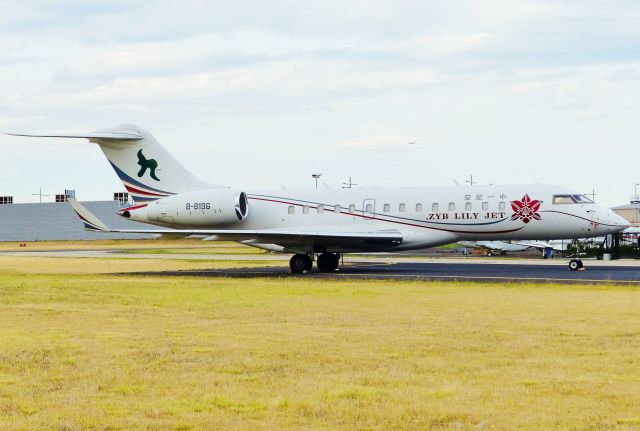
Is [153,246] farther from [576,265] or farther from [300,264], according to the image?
[576,265]

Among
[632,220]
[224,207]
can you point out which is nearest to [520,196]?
[224,207]

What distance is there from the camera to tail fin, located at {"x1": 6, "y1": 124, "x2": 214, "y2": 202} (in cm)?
3725

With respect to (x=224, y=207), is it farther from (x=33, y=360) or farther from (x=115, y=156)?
(x=33, y=360)

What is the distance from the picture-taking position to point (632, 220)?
326ft

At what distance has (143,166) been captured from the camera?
37.4 meters

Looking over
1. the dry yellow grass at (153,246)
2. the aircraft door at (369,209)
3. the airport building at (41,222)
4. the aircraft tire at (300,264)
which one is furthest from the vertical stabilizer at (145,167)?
the airport building at (41,222)

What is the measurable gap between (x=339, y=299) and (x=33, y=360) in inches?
426

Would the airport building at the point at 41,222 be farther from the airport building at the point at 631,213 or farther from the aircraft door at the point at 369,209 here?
the aircraft door at the point at 369,209

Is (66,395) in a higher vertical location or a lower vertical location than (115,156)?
lower

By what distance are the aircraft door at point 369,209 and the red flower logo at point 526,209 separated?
5345mm

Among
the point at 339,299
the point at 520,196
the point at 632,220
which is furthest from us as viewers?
the point at 632,220

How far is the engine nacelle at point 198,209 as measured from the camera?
119ft

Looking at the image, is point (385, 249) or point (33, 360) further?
point (385, 249)

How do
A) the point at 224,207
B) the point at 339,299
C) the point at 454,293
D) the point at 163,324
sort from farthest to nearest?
the point at 224,207 < the point at 454,293 < the point at 339,299 < the point at 163,324
